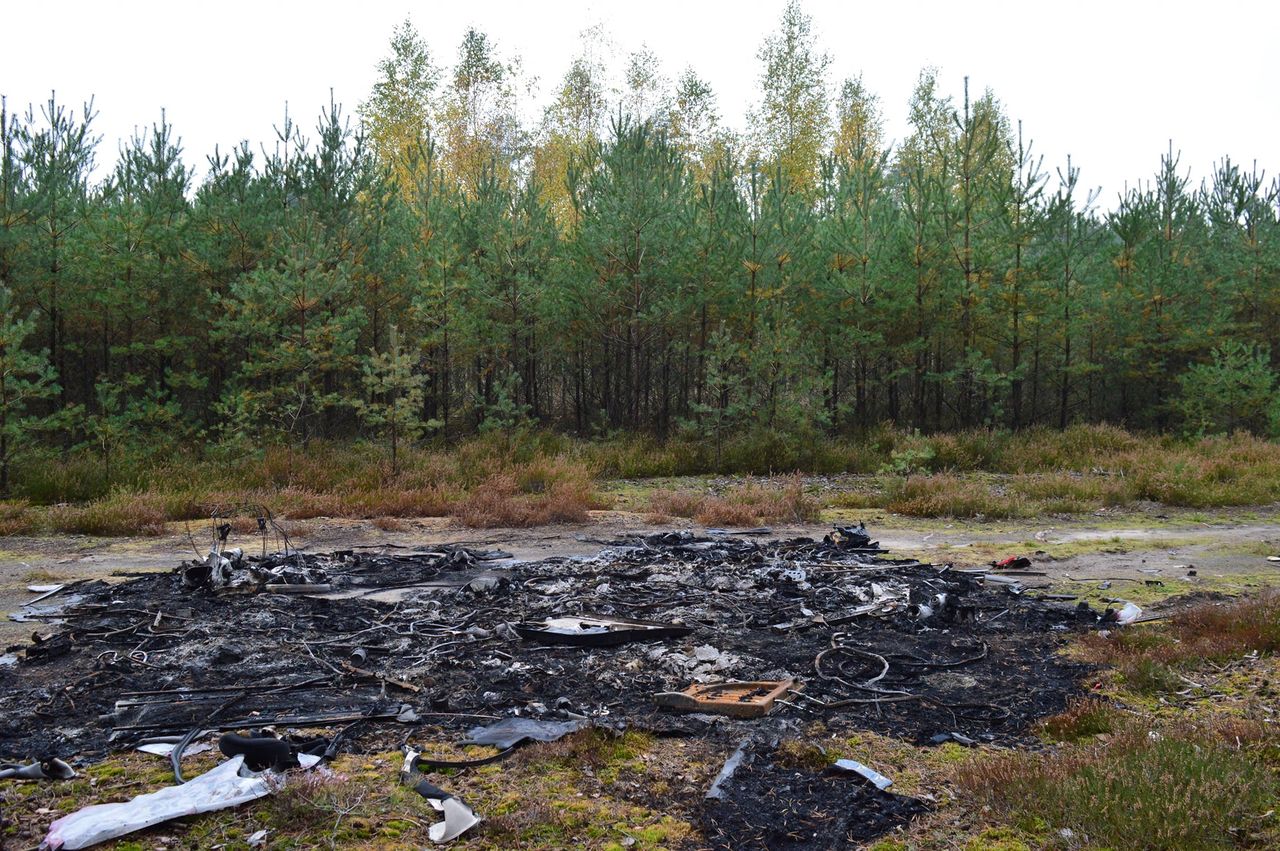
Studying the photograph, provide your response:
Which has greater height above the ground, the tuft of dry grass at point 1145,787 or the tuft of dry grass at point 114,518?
the tuft of dry grass at point 114,518

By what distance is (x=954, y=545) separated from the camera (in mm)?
12367

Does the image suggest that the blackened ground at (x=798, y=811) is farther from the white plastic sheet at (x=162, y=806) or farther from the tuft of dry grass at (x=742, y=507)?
the tuft of dry grass at (x=742, y=507)

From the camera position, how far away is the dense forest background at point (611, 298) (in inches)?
746

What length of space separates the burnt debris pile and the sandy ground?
4.85ft

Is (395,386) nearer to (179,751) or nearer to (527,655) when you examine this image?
(527,655)

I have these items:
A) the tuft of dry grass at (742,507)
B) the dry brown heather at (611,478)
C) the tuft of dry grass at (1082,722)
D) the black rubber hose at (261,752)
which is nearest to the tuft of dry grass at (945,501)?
the dry brown heather at (611,478)

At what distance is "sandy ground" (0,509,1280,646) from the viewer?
10016 millimetres

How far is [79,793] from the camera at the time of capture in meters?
4.50

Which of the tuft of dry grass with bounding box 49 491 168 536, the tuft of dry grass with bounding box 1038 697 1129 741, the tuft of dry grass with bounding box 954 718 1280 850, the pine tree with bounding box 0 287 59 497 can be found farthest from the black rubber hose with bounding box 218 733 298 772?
the pine tree with bounding box 0 287 59 497

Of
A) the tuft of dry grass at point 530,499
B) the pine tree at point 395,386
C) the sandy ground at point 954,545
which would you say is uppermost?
the pine tree at point 395,386

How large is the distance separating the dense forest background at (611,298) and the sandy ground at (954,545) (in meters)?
4.56

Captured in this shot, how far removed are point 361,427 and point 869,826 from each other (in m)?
20.3

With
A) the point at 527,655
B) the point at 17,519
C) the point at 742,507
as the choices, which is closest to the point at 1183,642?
the point at 527,655

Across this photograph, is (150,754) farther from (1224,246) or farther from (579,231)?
(1224,246)
